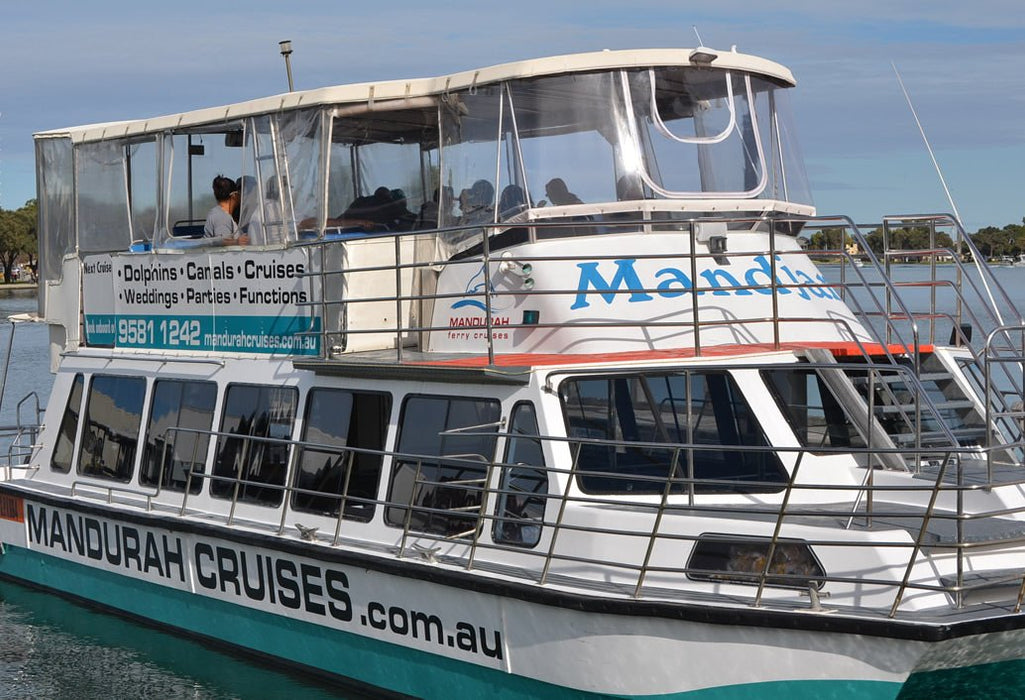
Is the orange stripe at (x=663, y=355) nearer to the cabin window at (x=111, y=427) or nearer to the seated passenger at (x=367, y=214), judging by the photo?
the seated passenger at (x=367, y=214)

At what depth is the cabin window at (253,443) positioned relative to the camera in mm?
9336

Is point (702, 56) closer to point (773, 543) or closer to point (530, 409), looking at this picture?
point (530, 409)

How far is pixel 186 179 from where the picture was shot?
35.1 ft

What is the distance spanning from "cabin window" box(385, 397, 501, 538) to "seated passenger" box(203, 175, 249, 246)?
2.64 m

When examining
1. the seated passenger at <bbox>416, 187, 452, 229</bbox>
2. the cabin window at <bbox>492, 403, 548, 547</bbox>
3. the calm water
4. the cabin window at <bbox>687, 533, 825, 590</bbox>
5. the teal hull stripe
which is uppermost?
the seated passenger at <bbox>416, 187, 452, 229</bbox>

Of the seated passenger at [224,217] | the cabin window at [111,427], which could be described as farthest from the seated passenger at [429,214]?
the cabin window at [111,427]

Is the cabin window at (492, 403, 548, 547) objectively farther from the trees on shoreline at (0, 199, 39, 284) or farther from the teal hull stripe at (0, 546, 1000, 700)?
the trees on shoreline at (0, 199, 39, 284)

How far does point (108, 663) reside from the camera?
10281mm

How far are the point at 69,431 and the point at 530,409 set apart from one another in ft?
18.2

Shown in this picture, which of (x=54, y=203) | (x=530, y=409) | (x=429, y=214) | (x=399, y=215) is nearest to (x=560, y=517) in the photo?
(x=530, y=409)

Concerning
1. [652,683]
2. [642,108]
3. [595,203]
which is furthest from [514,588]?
[642,108]

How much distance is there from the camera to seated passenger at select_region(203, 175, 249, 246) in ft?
33.4

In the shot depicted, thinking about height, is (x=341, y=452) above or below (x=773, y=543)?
above

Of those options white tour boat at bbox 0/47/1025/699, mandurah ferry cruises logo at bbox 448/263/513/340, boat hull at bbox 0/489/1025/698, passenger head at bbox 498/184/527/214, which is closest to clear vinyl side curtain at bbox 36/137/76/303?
white tour boat at bbox 0/47/1025/699
